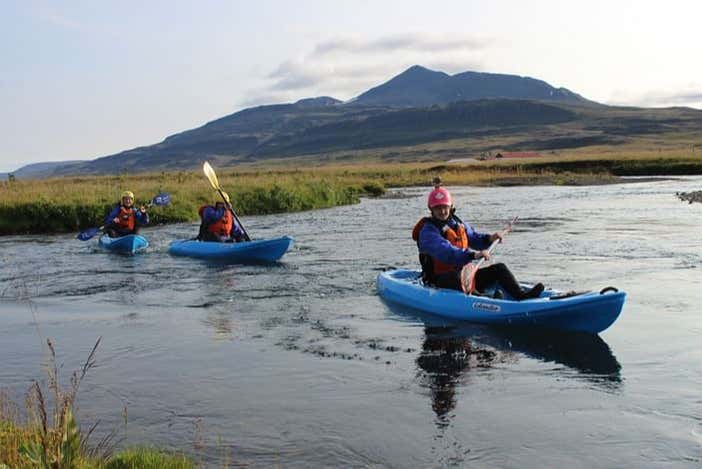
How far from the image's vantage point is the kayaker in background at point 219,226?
17.3 meters

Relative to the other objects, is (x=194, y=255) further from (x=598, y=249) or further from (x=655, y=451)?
(x=655, y=451)

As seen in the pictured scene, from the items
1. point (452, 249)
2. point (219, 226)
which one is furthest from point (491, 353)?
point (219, 226)

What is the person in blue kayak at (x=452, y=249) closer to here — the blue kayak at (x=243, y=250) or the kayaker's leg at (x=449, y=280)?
the kayaker's leg at (x=449, y=280)

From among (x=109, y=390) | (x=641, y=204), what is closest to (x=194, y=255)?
(x=109, y=390)

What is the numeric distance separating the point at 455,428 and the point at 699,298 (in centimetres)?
641

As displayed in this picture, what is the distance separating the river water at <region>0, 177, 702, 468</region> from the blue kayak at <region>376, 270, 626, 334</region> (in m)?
0.18

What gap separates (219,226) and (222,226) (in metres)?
0.07

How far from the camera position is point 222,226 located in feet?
57.2

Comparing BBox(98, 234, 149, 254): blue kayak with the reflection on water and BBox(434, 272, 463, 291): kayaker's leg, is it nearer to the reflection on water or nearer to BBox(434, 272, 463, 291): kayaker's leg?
BBox(434, 272, 463, 291): kayaker's leg

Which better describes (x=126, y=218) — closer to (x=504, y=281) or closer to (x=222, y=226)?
(x=222, y=226)

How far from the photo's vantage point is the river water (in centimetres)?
634

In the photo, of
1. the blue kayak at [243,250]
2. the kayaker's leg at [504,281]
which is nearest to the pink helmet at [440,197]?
the kayaker's leg at [504,281]

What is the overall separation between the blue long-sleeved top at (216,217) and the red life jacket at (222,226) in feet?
0.20

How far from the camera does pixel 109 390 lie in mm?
7898
